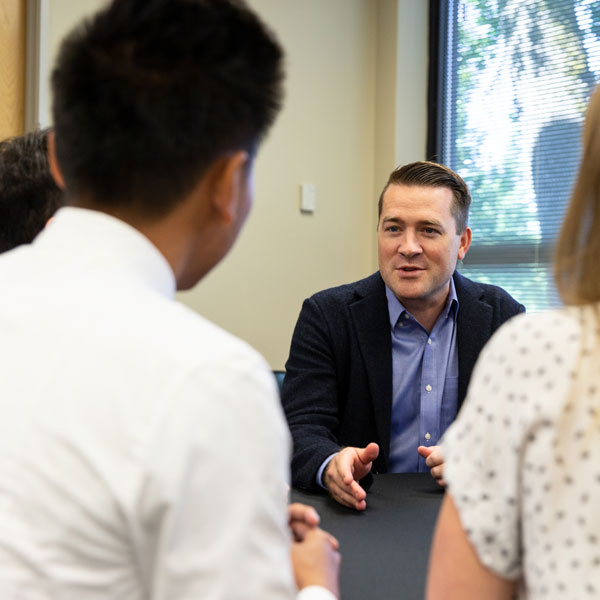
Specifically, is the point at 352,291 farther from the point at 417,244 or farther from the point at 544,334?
the point at 544,334

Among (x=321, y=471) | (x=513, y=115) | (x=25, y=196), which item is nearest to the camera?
(x=25, y=196)

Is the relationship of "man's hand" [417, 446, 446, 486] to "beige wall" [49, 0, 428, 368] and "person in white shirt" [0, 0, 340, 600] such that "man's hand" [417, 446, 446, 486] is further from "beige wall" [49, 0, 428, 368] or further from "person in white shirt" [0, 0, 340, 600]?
"beige wall" [49, 0, 428, 368]

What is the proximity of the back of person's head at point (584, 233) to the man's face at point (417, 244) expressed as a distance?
1.29m

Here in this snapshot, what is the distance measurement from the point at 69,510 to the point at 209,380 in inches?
5.5

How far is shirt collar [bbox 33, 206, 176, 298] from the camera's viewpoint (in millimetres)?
684

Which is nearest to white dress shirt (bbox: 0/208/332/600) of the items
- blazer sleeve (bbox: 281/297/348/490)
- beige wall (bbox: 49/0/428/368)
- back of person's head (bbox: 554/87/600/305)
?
back of person's head (bbox: 554/87/600/305)

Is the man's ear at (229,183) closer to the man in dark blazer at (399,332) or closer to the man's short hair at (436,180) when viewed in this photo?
the man in dark blazer at (399,332)

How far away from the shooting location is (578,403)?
0.63m

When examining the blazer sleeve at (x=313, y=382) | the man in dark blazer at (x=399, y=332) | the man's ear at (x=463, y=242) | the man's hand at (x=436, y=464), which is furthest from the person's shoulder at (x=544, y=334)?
the man's ear at (x=463, y=242)

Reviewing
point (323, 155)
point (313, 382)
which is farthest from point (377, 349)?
point (323, 155)

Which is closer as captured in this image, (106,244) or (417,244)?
(106,244)

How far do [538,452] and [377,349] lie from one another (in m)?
1.31

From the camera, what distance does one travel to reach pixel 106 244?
69 cm

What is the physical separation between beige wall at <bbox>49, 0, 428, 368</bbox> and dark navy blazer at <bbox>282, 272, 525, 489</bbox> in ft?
3.26
